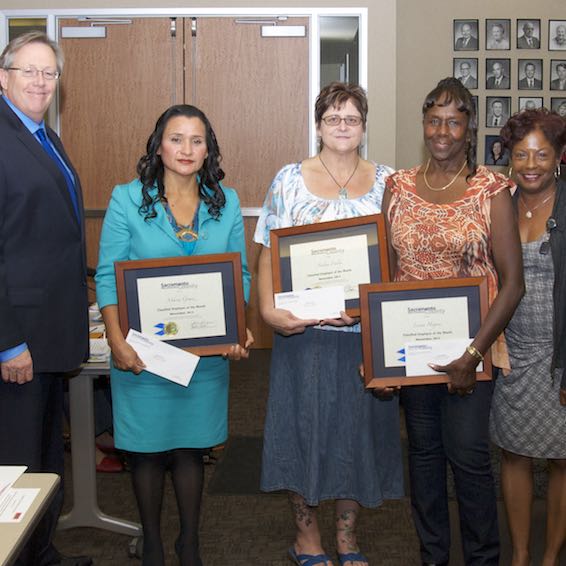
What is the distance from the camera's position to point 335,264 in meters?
2.42

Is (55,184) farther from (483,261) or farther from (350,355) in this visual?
(483,261)

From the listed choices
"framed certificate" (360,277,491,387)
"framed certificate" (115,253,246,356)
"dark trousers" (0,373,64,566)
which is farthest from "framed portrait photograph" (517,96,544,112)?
"dark trousers" (0,373,64,566)

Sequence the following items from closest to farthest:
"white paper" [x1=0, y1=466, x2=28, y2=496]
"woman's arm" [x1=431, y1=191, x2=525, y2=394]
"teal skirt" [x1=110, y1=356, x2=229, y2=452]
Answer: "white paper" [x1=0, y1=466, x2=28, y2=496] < "woman's arm" [x1=431, y1=191, x2=525, y2=394] < "teal skirt" [x1=110, y1=356, x2=229, y2=452]

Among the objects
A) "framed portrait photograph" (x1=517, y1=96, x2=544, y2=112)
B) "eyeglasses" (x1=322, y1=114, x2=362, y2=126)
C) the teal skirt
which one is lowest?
the teal skirt

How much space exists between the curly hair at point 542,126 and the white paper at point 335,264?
0.60 m

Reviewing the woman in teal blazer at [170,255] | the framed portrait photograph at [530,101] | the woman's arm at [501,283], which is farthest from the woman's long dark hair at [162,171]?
the framed portrait photograph at [530,101]

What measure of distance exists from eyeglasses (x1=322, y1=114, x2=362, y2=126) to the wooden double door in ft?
11.5

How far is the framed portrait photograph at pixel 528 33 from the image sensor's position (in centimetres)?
696

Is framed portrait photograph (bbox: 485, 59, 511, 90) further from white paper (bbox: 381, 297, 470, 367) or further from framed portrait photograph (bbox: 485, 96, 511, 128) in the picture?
white paper (bbox: 381, 297, 470, 367)

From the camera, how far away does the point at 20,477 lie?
1607 millimetres

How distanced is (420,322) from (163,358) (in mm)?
792

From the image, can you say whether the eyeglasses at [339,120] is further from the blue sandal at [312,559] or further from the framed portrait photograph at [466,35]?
the framed portrait photograph at [466,35]

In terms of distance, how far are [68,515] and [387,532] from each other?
4.27 feet

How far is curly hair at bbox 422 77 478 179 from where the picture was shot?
2299 millimetres
